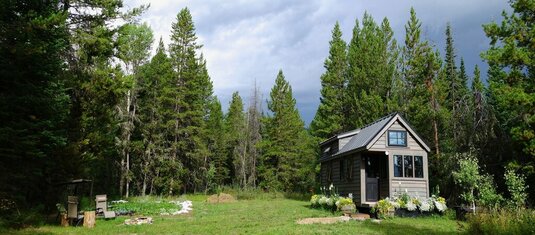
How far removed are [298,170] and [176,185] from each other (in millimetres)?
14449

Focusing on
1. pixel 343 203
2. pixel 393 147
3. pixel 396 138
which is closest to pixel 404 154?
pixel 393 147

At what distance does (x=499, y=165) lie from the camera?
953 inches

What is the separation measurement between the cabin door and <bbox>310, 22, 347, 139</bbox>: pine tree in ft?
54.7

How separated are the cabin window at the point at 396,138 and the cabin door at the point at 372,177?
68.9 inches

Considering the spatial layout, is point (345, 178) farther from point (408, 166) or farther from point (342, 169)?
point (408, 166)

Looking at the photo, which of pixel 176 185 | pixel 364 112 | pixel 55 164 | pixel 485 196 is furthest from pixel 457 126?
pixel 176 185

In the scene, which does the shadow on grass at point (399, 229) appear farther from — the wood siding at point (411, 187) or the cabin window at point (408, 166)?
the cabin window at point (408, 166)

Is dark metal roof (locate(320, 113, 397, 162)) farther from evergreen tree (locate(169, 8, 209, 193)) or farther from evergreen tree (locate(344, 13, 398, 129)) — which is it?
evergreen tree (locate(169, 8, 209, 193))

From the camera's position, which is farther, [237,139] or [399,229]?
[237,139]

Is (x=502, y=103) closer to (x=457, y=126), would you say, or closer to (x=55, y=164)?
(x=457, y=126)

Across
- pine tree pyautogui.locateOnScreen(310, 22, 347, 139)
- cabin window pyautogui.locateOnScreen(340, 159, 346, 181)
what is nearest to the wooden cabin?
cabin window pyautogui.locateOnScreen(340, 159, 346, 181)

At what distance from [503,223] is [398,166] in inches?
450

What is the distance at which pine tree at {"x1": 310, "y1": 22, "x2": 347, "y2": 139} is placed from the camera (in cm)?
4031

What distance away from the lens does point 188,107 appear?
139 ft
